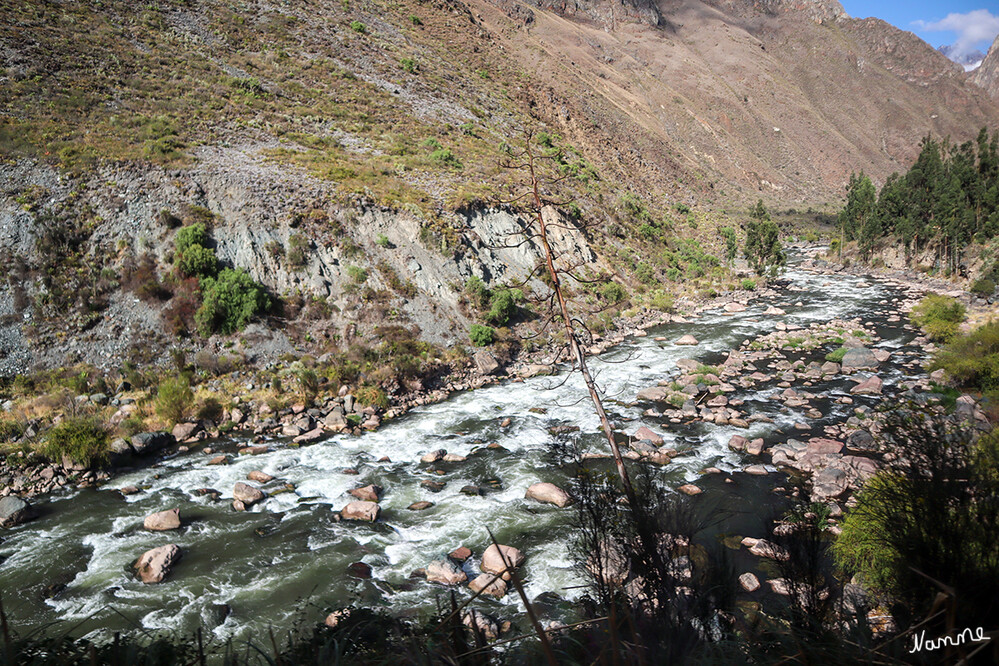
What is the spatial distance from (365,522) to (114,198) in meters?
20.6

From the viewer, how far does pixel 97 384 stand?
1577 cm

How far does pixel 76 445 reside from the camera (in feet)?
41.1

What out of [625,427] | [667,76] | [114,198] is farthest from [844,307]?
[667,76]

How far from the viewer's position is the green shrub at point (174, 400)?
49.0 ft

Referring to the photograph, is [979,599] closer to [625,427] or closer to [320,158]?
[625,427]

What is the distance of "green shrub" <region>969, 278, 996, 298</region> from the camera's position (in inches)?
1038

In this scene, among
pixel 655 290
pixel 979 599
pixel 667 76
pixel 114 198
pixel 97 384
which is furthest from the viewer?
pixel 667 76

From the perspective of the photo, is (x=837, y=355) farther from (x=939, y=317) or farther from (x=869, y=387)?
(x=939, y=317)

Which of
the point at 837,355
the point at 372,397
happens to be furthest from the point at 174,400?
the point at 837,355

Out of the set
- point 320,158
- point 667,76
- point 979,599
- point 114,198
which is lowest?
point 979,599

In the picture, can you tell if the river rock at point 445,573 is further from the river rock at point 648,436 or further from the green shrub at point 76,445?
the green shrub at point 76,445

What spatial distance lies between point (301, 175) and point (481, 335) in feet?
46.6

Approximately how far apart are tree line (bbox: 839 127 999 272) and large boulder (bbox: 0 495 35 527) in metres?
48.2

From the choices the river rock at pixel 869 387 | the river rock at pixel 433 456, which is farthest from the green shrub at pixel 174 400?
the river rock at pixel 869 387
